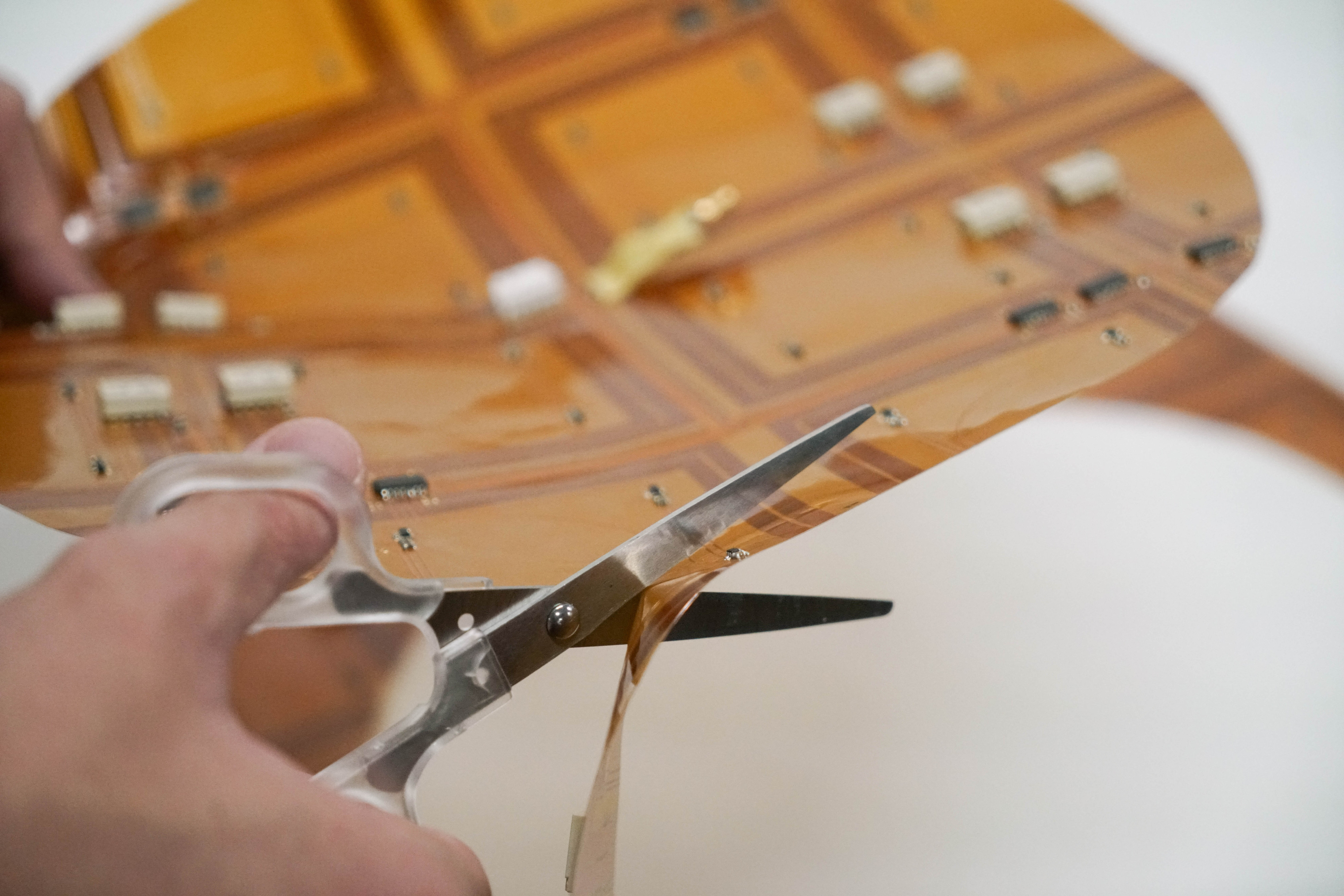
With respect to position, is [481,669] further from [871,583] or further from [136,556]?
[871,583]

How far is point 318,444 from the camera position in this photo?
56 cm

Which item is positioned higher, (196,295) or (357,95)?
(357,95)

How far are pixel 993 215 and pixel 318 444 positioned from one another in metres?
0.48

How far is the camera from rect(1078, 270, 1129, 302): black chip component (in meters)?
0.77

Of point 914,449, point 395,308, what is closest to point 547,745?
point 914,449

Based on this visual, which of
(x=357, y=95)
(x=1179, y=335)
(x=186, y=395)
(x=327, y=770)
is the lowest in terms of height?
(x=327, y=770)

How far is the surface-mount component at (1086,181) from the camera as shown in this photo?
0.88m

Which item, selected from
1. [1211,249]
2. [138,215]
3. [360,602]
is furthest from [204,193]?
[1211,249]

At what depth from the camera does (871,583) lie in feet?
2.70

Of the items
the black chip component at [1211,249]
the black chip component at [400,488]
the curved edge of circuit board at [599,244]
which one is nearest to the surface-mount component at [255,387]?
the curved edge of circuit board at [599,244]

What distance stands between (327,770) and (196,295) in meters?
0.41

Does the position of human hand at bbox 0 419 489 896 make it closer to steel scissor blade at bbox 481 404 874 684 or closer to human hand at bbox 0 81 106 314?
steel scissor blade at bbox 481 404 874 684

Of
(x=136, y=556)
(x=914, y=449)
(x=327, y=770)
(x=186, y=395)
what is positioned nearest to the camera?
(x=136, y=556)

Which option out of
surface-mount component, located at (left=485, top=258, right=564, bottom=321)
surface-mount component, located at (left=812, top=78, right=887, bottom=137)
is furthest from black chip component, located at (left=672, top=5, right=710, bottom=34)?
surface-mount component, located at (left=485, top=258, right=564, bottom=321)
